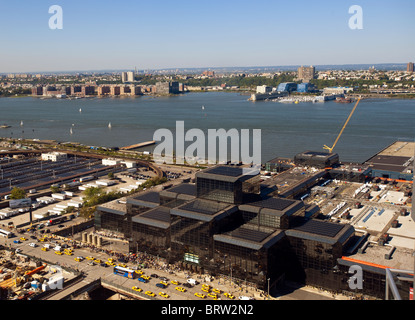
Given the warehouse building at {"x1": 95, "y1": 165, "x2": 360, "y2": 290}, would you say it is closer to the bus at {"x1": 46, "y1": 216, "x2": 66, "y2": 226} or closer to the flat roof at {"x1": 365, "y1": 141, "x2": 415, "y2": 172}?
the bus at {"x1": 46, "y1": 216, "x2": 66, "y2": 226}

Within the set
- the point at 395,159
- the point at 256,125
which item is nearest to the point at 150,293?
the point at 395,159

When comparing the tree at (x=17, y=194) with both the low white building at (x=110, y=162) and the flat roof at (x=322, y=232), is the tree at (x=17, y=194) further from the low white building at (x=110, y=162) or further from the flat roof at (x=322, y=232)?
the flat roof at (x=322, y=232)

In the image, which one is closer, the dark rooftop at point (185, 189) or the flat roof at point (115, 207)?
the dark rooftop at point (185, 189)

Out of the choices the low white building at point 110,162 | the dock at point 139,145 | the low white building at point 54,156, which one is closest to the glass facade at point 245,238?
the low white building at point 110,162

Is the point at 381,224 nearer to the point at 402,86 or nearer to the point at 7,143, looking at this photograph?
the point at 7,143
